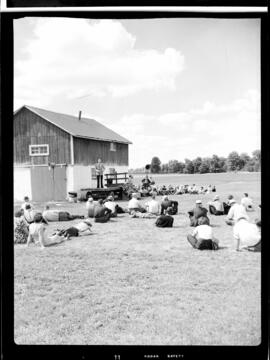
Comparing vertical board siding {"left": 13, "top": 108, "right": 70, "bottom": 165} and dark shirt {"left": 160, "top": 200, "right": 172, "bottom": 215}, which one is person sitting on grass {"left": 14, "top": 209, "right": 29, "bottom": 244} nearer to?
vertical board siding {"left": 13, "top": 108, "right": 70, "bottom": 165}

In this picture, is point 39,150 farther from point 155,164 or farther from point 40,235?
point 155,164

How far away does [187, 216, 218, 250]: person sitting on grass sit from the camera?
1.64 m

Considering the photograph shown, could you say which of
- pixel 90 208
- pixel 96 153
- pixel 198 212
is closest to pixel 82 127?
pixel 96 153

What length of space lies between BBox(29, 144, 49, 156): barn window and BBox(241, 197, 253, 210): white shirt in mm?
993

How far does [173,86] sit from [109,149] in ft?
1.44

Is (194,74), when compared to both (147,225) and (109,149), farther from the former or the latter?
(147,225)

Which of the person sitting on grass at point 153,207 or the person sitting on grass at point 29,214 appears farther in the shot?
the person sitting on grass at point 153,207

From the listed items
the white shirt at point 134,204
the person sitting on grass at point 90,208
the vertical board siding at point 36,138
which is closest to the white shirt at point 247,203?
the white shirt at point 134,204

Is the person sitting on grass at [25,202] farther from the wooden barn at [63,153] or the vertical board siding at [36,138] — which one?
the vertical board siding at [36,138]

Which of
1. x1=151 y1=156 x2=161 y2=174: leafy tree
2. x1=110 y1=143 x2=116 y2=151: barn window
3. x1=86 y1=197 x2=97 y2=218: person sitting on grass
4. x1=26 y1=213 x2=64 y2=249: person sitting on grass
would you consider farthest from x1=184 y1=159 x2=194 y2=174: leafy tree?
x1=26 y1=213 x2=64 y2=249: person sitting on grass

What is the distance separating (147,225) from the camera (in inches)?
68.1

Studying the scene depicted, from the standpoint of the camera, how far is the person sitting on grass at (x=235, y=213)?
5.52 feet

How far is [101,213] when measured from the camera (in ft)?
5.80
